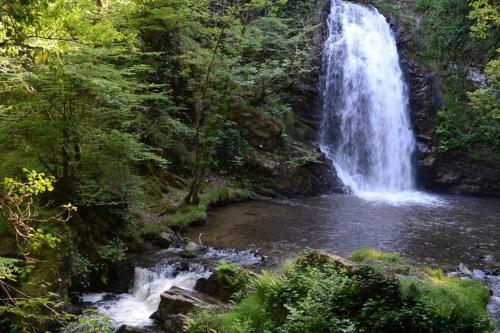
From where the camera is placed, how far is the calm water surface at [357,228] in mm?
11891

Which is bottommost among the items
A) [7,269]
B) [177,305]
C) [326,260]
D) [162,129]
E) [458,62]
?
[177,305]

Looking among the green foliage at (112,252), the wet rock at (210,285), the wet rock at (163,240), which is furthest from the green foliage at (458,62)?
the green foliage at (112,252)

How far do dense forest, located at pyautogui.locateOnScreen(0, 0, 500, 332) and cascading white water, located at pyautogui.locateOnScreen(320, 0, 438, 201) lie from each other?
0.85 metres

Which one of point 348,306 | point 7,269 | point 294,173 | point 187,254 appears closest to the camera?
point 7,269

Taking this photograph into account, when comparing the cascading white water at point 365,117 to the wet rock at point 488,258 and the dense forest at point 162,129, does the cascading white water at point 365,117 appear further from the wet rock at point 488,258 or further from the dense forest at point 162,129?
the wet rock at point 488,258

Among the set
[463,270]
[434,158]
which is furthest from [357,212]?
[434,158]

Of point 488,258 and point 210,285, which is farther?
point 488,258

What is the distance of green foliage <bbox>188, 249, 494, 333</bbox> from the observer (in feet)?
19.5

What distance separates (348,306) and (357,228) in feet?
25.3

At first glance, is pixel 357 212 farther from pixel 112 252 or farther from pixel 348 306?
pixel 348 306

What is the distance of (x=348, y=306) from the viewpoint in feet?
20.9

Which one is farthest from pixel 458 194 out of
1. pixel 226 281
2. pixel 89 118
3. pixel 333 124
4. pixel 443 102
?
pixel 89 118

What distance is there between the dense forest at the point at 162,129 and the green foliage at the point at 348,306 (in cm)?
4

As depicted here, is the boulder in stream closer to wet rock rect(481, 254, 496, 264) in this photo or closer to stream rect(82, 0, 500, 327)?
stream rect(82, 0, 500, 327)
